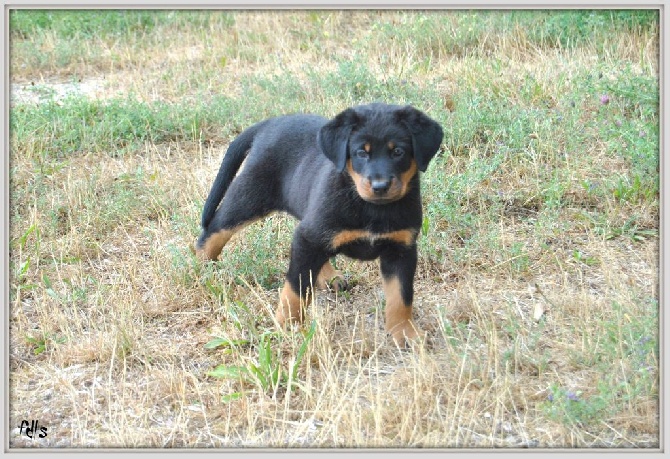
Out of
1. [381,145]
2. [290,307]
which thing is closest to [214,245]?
[290,307]

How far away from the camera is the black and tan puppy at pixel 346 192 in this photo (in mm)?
4273

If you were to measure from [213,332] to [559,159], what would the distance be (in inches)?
119

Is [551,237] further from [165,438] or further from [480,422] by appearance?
[165,438]

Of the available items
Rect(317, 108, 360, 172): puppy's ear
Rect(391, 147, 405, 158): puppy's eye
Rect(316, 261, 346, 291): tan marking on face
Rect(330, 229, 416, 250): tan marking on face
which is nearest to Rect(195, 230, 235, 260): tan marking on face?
Rect(316, 261, 346, 291): tan marking on face

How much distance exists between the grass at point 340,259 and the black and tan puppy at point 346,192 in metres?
0.26

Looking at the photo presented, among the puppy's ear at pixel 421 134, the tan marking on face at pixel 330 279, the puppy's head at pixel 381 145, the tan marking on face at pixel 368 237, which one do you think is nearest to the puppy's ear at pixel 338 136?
the puppy's head at pixel 381 145

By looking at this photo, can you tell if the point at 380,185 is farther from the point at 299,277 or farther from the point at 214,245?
the point at 214,245

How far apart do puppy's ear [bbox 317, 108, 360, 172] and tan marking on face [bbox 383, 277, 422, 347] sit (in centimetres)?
72

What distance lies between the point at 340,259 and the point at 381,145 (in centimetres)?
163

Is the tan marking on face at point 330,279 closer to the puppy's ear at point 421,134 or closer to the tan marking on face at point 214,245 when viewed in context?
the tan marking on face at point 214,245

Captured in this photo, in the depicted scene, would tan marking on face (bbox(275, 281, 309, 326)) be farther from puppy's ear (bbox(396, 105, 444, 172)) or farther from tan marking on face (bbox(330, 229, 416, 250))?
puppy's ear (bbox(396, 105, 444, 172))

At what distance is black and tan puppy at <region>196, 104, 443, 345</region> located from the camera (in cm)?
427

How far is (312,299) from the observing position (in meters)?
4.83

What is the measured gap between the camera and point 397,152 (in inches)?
168
